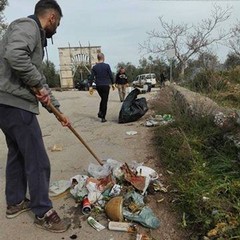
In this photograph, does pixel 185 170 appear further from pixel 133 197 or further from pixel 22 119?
pixel 22 119

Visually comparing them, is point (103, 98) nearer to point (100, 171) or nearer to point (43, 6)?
point (100, 171)

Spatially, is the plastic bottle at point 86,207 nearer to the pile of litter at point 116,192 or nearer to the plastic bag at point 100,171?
the pile of litter at point 116,192

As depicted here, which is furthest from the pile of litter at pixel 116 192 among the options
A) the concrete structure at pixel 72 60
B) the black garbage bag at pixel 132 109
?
the concrete structure at pixel 72 60

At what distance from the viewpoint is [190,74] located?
11086 millimetres

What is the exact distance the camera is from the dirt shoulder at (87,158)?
3135mm

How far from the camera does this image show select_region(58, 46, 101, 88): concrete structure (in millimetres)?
49656

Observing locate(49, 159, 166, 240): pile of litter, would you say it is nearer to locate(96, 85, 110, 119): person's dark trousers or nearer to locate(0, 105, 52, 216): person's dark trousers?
locate(0, 105, 52, 216): person's dark trousers

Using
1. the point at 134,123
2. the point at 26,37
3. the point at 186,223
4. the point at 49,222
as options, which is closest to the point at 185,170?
the point at 186,223

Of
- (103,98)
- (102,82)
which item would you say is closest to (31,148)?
(103,98)

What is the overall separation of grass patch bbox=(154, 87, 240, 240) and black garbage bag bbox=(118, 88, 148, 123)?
9.54 feet

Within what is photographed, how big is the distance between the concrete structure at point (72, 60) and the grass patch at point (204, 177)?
45.1 m

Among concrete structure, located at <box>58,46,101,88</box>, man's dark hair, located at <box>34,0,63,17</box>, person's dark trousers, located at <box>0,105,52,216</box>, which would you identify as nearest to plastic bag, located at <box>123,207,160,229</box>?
person's dark trousers, located at <box>0,105,52,216</box>

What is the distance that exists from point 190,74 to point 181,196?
8.14 metres

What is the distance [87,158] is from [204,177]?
227 centimetres
